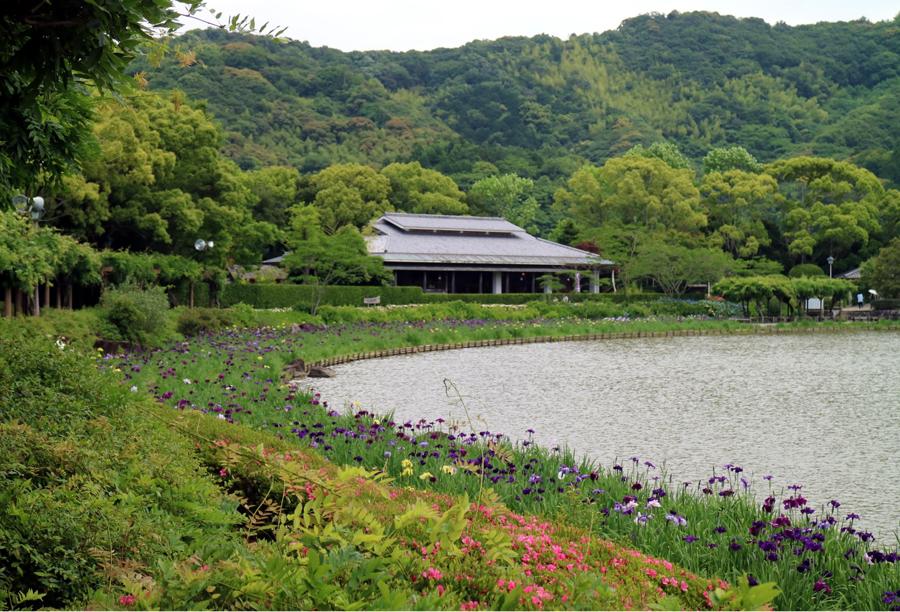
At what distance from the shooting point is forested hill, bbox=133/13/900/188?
232 ft

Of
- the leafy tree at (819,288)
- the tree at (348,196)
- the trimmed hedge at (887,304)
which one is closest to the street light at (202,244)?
the tree at (348,196)

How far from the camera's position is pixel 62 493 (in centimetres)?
371

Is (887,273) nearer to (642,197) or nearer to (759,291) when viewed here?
(759,291)

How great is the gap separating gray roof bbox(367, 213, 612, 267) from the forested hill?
55.0ft

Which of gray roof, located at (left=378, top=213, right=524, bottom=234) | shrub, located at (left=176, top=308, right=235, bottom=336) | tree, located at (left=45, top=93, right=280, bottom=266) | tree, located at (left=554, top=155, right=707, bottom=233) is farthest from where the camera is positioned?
tree, located at (left=554, top=155, right=707, bottom=233)

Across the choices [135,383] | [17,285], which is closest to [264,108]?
[17,285]

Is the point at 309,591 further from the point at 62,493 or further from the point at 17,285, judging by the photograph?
the point at 17,285

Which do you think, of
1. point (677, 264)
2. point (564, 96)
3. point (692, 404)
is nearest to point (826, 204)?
point (677, 264)

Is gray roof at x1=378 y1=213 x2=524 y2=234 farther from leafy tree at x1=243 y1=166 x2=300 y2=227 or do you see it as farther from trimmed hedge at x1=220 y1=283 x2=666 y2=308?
trimmed hedge at x1=220 y1=283 x2=666 y2=308

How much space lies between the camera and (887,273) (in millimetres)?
38688

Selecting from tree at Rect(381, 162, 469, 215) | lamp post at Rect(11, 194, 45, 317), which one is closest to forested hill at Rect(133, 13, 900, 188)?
tree at Rect(381, 162, 469, 215)

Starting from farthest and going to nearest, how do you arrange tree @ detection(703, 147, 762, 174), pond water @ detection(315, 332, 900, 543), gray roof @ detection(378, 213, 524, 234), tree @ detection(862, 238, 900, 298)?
tree @ detection(703, 147, 762, 174) < gray roof @ detection(378, 213, 524, 234) < tree @ detection(862, 238, 900, 298) < pond water @ detection(315, 332, 900, 543)

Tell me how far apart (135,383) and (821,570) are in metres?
8.60

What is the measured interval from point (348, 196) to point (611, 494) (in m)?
44.2
